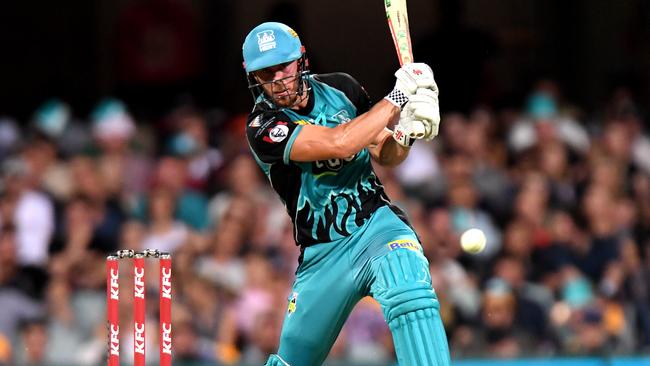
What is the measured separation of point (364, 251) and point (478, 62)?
7.70 metres

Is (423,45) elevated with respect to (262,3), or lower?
lower

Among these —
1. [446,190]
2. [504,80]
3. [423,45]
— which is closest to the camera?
[446,190]

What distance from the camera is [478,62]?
1368 centimetres

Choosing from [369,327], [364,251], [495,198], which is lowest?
[364,251]

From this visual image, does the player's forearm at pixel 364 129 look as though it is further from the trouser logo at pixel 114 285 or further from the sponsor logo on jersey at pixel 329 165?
the trouser logo at pixel 114 285

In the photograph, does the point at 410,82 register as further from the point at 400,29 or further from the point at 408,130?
the point at 400,29

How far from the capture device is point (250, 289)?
1053cm

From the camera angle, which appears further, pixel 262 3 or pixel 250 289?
pixel 262 3

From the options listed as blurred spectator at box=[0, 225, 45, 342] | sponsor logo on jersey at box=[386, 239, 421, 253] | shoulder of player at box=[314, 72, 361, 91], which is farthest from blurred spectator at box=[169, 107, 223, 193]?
sponsor logo on jersey at box=[386, 239, 421, 253]

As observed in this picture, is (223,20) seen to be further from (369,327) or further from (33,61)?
(369,327)

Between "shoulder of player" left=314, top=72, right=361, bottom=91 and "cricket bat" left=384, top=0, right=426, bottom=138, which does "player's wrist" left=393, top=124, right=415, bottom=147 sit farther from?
"shoulder of player" left=314, top=72, right=361, bottom=91

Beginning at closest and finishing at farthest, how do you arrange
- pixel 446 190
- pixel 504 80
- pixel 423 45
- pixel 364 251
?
pixel 364 251 → pixel 446 190 → pixel 423 45 → pixel 504 80

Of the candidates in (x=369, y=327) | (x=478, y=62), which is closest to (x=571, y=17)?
(x=478, y=62)

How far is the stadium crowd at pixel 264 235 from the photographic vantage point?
33.6 ft
